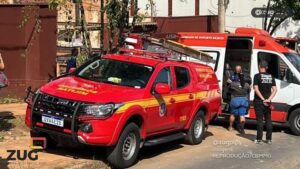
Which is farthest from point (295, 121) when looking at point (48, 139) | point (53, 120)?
point (53, 120)

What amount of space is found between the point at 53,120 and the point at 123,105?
1.16 m

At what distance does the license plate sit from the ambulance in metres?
6.95

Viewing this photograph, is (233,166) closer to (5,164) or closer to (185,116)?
(185,116)

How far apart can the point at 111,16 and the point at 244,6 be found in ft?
79.3

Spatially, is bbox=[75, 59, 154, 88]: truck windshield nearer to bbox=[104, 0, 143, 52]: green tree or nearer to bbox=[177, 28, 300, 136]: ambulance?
bbox=[104, 0, 143, 52]: green tree

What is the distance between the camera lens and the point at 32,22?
1623 centimetres

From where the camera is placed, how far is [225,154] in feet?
36.2

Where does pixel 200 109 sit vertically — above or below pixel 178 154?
above

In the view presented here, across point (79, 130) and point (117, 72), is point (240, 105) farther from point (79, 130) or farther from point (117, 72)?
point (79, 130)

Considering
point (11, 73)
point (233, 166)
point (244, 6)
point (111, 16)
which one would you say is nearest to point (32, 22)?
point (11, 73)

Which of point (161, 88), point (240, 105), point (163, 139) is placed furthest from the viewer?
point (240, 105)

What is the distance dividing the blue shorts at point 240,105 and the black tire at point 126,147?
5308 millimetres

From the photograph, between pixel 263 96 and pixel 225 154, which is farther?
pixel 263 96

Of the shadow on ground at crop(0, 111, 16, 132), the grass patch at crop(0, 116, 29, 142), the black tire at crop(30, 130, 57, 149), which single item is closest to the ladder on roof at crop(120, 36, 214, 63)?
the black tire at crop(30, 130, 57, 149)
